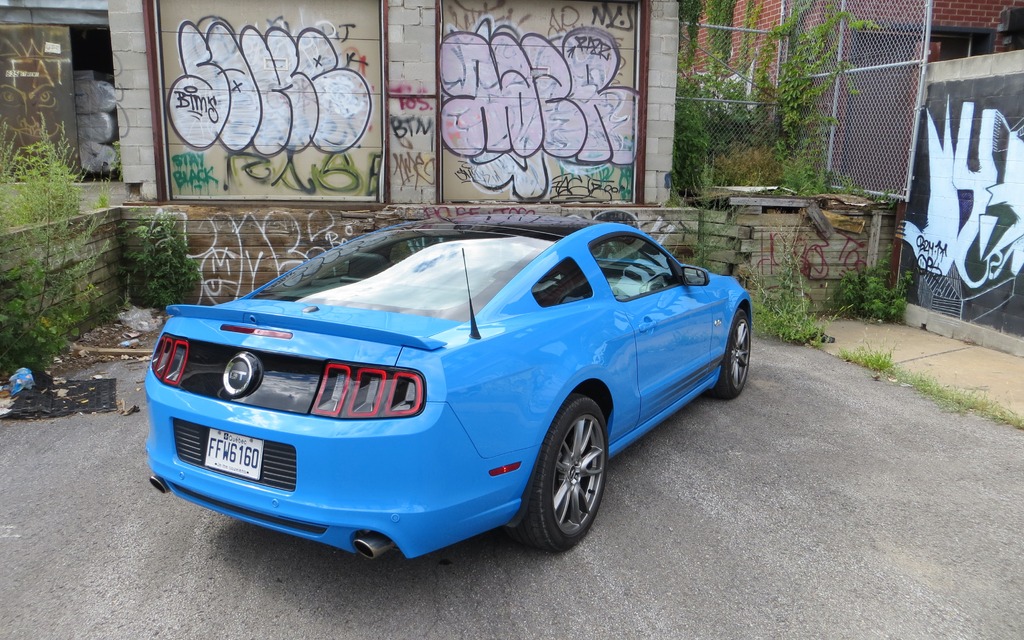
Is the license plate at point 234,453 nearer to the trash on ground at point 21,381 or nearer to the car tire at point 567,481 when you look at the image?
the car tire at point 567,481

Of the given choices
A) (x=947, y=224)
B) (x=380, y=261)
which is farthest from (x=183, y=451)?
(x=947, y=224)

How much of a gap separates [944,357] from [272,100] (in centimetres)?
800

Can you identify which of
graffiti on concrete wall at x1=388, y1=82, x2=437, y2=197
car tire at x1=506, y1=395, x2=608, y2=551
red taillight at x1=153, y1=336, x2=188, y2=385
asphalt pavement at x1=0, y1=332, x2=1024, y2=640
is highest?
graffiti on concrete wall at x1=388, y1=82, x2=437, y2=197

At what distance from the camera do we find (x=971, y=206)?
324 inches

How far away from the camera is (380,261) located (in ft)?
13.8

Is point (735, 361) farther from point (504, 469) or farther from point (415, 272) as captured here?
point (504, 469)

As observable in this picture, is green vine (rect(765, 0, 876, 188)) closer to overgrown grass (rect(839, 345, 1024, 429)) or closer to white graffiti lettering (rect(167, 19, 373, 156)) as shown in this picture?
overgrown grass (rect(839, 345, 1024, 429))

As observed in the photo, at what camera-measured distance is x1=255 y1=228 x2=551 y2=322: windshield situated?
12.1 ft

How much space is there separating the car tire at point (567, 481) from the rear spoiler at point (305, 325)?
31.6 inches

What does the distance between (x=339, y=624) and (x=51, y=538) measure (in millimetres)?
1725

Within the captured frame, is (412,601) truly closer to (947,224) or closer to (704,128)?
(947,224)

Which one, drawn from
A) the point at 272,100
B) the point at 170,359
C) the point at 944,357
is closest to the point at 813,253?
the point at 944,357

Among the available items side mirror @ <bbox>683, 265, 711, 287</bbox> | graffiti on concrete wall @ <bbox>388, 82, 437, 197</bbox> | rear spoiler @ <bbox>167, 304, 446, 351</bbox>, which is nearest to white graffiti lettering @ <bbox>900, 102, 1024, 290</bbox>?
side mirror @ <bbox>683, 265, 711, 287</bbox>

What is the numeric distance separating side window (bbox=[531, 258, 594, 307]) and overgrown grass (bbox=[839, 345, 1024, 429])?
12.2ft
